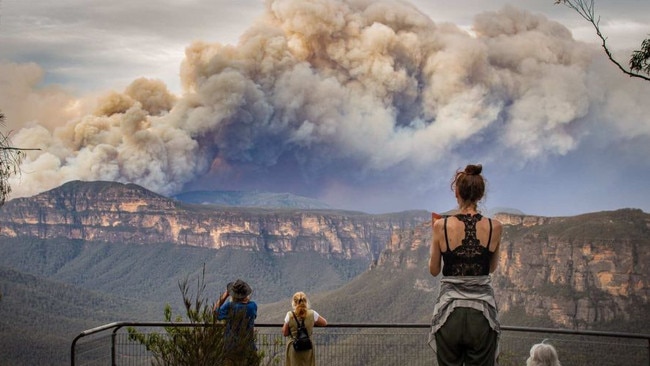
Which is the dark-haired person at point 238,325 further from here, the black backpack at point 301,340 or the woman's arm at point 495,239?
the woman's arm at point 495,239

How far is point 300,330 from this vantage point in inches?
418

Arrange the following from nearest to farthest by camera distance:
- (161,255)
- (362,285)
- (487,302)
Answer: (487,302) → (362,285) → (161,255)

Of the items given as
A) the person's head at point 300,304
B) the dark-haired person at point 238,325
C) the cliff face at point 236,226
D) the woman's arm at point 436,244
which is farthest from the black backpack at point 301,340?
the cliff face at point 236,226

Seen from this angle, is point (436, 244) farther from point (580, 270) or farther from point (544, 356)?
point (580, 270)

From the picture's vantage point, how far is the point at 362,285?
108m

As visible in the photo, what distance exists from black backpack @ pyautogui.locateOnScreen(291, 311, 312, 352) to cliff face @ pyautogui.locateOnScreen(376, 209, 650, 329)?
217ft

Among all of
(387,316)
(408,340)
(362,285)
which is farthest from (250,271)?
(408,340)

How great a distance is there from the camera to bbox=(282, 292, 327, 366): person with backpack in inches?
413

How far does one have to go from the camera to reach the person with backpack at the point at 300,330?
1048 centimetres

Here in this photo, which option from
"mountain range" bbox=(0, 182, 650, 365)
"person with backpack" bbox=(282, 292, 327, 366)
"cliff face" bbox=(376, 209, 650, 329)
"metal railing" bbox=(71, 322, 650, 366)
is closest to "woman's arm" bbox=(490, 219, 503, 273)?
"metal railing" bbox=(71, 322, 650, 366)

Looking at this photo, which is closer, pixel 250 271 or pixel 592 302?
pixel 592 302

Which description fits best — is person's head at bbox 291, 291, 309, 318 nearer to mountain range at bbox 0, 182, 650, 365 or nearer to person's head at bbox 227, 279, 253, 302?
person's head at bbox 227, 279, 253, 302

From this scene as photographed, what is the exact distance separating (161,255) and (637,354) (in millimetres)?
174551

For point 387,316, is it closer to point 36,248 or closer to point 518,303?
point 518,303
